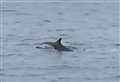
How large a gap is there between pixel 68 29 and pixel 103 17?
25.7 ft

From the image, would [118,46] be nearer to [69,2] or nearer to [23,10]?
[23,10]

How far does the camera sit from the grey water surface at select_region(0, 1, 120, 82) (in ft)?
113

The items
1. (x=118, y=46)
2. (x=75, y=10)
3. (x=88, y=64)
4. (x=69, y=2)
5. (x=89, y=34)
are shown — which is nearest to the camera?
(x=88, y=64)

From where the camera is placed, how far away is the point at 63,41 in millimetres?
43312

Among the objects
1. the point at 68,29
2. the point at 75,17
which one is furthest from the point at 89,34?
Answer: the point at 75,17

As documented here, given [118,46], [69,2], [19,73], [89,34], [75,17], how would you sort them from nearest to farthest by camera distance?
[19,73], [118,46], [89,34], [75,17], [69,2]

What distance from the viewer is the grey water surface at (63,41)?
34.3 metres

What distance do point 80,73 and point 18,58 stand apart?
4.64 meters

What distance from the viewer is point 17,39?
144 ft

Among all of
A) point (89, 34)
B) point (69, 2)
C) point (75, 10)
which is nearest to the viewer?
point (89, 34)

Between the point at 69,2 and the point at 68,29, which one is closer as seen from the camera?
the point at 68,29

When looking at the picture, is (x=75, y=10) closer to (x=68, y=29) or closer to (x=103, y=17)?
(x=103, y=17)

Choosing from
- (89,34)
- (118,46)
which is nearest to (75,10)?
(89,34)

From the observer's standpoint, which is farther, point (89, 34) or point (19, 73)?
point (89, 34)
